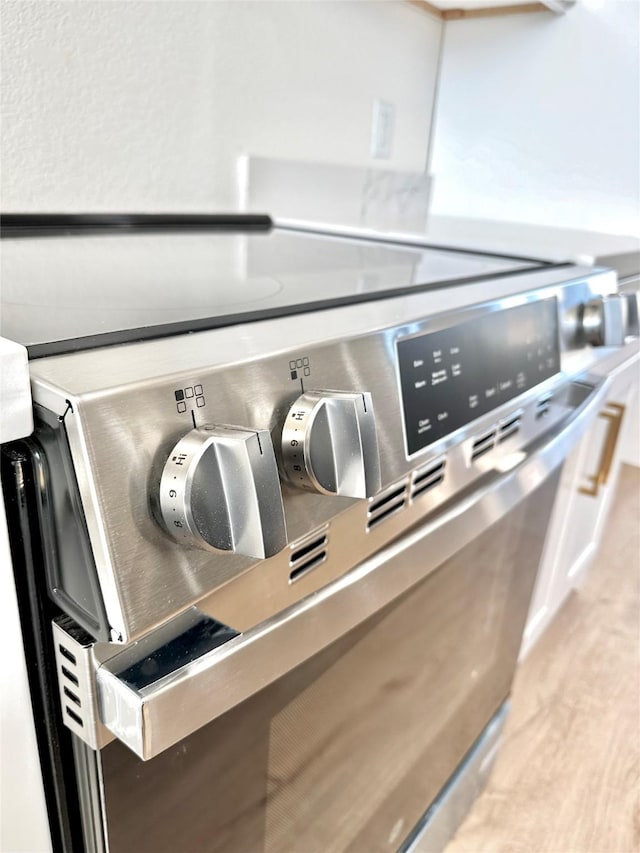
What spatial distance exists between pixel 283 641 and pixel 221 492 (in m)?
0.15

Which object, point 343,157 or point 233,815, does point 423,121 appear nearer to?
Result: point 343,157

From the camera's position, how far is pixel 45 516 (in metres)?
0.29

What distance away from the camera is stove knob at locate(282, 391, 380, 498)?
13.0 inches

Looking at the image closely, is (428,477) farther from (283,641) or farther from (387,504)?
(283,641)

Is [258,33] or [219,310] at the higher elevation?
[258,33]

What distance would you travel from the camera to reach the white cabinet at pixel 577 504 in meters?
1.09

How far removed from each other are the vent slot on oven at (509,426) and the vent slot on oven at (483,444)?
0.04 feet

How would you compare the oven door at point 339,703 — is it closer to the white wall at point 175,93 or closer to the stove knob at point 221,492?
the stove knob at point 221,492

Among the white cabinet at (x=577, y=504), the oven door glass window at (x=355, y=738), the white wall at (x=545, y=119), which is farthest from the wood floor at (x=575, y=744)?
the white wall at (x=545, y=119)

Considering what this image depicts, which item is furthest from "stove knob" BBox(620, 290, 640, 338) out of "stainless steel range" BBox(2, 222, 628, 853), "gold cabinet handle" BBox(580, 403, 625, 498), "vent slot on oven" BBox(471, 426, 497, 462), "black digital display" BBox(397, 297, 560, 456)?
"gold cabinet handle" BBox(580, 403, 625, 498)

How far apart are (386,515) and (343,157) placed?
0.92m

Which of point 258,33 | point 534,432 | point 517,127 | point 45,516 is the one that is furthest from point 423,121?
point 45,516

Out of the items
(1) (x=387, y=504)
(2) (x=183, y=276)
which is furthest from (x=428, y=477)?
(2) (x=183, y=276)

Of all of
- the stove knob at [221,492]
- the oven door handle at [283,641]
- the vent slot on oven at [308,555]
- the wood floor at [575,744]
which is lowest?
the wood floor at [575,744]
